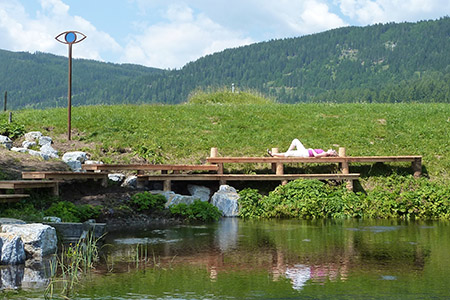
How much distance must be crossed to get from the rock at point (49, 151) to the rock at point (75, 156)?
386 mm

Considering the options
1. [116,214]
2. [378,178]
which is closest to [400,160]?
[378,178]

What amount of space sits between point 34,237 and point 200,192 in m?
8.34

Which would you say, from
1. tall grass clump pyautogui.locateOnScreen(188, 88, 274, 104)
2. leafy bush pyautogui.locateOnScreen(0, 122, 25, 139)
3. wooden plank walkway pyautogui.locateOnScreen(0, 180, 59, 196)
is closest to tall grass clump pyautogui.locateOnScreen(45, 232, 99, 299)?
wooden plank walkway pyautogui.locateOnScreen(0, 180, 59, 196)

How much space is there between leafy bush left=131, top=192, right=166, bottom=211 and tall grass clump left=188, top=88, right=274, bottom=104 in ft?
58.0

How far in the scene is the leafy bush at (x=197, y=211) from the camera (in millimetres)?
16875

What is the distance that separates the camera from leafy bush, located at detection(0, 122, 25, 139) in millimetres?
23922

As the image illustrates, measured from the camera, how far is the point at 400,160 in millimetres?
20594

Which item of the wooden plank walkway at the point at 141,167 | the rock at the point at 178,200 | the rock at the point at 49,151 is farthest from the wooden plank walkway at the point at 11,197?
the rock at the point at 49,151

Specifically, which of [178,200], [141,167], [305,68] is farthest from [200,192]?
[305,68]

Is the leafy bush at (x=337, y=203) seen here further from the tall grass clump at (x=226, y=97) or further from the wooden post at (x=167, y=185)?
the tall grass clump at (x=226, y=97)

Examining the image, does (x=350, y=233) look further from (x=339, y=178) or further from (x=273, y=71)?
(x=273, y=71)

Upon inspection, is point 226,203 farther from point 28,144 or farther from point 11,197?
point 28,144

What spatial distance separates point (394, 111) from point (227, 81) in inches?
5531

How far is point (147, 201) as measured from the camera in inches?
673
